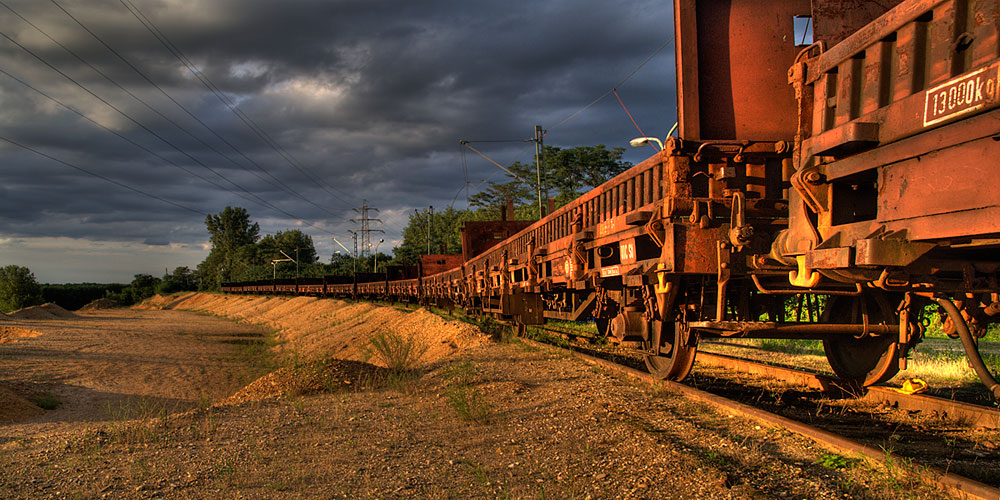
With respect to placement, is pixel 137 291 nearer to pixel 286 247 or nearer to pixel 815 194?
pixel 286 247

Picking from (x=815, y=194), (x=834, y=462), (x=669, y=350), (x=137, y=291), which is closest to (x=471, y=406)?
(x=669, y=350)

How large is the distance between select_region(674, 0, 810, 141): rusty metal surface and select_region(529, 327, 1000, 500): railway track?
8.61 ft

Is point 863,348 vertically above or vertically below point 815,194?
below

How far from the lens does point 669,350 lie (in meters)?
6.64

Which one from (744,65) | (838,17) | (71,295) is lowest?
(71,295)

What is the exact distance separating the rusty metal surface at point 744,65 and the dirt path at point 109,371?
7090 mm

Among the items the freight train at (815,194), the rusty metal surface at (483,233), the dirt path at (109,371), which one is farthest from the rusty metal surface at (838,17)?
the rusty metal surface at (483,233)

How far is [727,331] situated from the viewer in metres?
5.36

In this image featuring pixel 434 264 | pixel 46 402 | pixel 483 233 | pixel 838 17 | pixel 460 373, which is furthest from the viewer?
pixel 434 264

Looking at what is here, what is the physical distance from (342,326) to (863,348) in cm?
2238

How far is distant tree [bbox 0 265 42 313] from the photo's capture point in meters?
47.6

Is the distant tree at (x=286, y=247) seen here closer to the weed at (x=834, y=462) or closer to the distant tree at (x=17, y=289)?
the distant tree at (x=17, y=289)

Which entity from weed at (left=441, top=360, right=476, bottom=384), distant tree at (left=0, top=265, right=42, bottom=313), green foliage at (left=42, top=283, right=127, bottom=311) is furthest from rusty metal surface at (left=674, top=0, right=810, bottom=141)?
green foliage at (left=42, top=283, right=127, bottom=311)

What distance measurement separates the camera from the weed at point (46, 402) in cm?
1116
